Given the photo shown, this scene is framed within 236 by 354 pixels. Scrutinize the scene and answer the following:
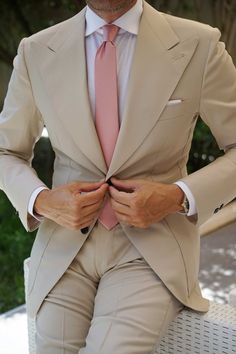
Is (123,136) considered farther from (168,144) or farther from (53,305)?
(53,305)

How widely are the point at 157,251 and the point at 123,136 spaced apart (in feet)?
1.01

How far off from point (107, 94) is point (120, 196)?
0.26 metres

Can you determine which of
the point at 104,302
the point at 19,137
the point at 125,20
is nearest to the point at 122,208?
the point at 104,302

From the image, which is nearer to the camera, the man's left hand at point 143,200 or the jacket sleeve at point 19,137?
the man's left hand at point 143,200

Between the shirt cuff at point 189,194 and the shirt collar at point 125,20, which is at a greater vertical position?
the shirt collar at point 125,20

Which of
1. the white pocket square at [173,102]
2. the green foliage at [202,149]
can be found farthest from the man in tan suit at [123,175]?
the green foliage at [202,149]

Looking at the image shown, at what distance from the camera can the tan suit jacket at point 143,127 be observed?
1564 millimetres

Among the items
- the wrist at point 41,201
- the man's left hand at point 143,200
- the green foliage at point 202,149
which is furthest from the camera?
the green foliage at point 202,149

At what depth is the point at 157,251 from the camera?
162 centimetres

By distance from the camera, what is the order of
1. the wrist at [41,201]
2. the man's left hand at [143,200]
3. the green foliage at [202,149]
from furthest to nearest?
1. the green foliage at [202,149]
2. the wrist at [41,201]
3. the man's left hand at [143,200]

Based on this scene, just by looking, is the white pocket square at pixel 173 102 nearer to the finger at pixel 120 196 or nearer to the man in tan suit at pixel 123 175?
the man in tan suit at pixel 123 175

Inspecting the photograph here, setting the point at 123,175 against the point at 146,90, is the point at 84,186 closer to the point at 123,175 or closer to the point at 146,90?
the point at 123,175

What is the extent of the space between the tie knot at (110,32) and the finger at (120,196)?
1.26ft

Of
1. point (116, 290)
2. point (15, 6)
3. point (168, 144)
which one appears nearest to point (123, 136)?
point (168, 144)
